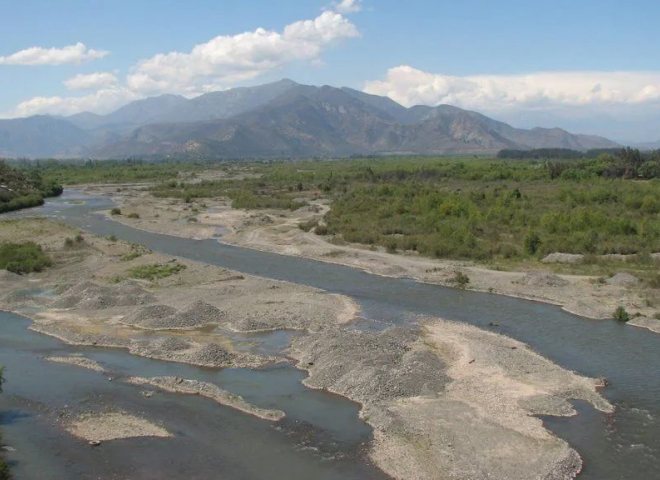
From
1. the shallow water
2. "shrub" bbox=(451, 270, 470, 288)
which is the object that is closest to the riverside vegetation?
"shrub" bbox=(451, 270, 470, 288)

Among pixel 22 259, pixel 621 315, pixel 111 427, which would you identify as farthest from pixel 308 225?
pixel 111 427

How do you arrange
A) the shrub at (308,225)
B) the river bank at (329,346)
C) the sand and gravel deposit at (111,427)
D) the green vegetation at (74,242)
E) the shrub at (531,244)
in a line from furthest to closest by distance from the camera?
the shrub at (308,225) → the green vegetation at (74,242) → the shrub at (531,244) → the sand and gravel deposit at (111,427) → the river bank at (329,346)

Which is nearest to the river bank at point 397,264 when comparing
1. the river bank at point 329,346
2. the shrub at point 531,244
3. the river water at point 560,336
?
the river water at point 560,336

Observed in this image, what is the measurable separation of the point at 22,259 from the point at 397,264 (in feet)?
95.9

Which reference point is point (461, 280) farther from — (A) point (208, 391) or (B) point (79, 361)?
(B) point (79, 361)

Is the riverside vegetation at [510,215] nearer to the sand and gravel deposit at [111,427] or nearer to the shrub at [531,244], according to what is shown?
the shrub at [531,244]

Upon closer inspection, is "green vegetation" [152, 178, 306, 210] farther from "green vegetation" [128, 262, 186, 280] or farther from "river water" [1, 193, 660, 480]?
"green vegetation" [128, 262, 186, 280]

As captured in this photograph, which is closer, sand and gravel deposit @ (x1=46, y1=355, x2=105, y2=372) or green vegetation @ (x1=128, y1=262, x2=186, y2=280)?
sand and gravel deposit @ (x1=46, y1=355, x2=105, y2=372)

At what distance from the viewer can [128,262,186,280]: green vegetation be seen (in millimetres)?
48250

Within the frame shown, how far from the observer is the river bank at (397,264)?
40406 mm

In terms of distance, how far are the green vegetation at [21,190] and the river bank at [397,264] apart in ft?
58.0

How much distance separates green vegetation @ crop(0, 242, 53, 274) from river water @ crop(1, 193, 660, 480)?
11998 millimetres

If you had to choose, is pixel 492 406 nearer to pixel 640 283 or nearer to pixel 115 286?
pixel 640 283

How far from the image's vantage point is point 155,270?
163 feet
